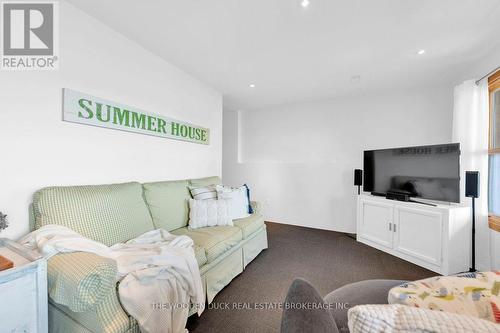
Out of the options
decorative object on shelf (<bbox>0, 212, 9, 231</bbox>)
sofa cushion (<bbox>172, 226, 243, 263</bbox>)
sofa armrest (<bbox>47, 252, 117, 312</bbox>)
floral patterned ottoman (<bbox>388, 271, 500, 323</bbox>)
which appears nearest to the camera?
floral patterned ottoman (<bbox>388, 271, 500, 323</bbox>)

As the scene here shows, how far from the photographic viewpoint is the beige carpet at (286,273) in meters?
1.57

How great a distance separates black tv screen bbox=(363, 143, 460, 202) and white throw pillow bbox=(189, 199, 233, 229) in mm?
2388

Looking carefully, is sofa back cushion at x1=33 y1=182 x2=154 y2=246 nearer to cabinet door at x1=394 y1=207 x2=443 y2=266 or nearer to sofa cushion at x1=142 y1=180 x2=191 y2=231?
sofa cushion at x1=142 y1=180 x2=191 y2=231

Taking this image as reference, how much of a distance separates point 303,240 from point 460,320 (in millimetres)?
3025

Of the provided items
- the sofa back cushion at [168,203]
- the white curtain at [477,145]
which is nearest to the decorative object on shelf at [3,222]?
the sofa back cushion at [168,203]

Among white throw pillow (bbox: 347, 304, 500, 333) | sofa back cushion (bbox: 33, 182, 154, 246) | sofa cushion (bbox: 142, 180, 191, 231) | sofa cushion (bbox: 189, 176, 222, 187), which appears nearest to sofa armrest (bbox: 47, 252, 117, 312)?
sofa back cushion (bbox: 33, 182, 154, 246)

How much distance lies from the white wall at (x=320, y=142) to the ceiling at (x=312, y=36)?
0.53 m

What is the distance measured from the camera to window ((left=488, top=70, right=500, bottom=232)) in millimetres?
2180

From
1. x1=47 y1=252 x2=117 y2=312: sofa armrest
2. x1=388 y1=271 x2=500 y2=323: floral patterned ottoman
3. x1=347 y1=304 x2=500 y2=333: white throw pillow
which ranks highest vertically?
x1=347 y1=304 x2=500 y2=333: white throw pillow

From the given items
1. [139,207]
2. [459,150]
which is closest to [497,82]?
[459,150]

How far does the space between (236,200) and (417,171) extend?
97.0 inches

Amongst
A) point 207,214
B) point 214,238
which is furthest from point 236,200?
point 214,238

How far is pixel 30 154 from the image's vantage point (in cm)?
142

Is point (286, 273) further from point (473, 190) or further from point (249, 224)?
point (473, 190)
